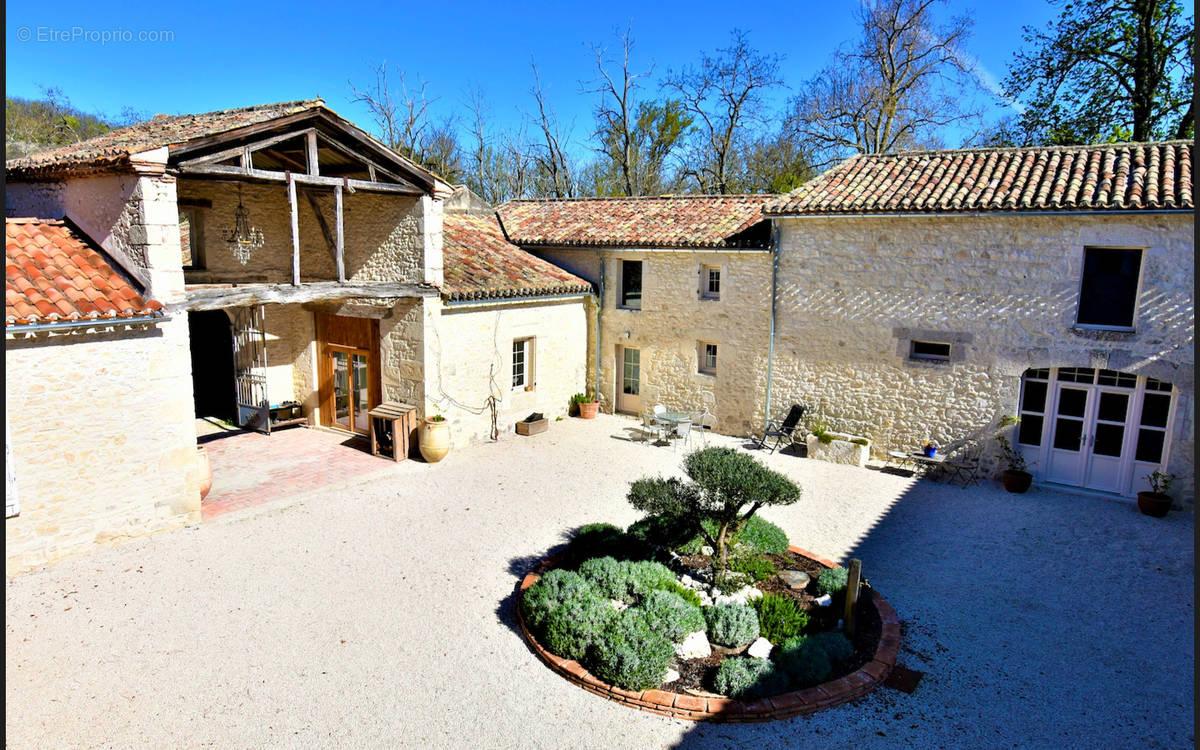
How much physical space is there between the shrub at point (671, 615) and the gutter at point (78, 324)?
25.1 feet

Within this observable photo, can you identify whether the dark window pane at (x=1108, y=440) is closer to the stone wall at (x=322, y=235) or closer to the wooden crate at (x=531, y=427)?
the wooden crate at (x=531, y=427)

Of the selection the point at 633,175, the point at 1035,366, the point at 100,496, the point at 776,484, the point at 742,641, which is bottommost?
the point at 742,641

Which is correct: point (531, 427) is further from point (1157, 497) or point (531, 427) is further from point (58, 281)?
point (1157, 497)

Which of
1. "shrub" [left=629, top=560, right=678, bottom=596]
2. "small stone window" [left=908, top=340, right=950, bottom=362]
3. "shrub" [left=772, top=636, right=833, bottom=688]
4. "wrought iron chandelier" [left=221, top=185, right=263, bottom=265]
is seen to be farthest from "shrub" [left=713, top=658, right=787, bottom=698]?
"wrought iron chandelier" [left=221, top=185, right=263, bottom=265]

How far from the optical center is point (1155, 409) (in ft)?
41.1

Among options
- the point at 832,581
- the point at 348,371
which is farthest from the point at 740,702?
the point at 348,371

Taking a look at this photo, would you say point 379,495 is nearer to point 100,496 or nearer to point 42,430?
point 100,496

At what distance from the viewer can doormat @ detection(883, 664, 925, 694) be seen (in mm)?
7273

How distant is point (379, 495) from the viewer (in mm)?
12523

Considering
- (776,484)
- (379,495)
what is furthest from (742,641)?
(379,495)

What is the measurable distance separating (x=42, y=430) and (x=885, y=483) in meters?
13.3

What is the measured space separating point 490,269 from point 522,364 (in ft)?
7.54

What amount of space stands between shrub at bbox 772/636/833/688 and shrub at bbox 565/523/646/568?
2.50m

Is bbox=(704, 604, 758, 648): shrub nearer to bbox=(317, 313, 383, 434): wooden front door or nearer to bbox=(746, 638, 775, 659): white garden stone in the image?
bbox=(746, 638, 775, 659): white garden stone
